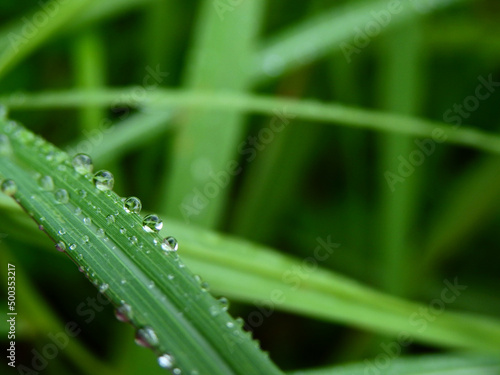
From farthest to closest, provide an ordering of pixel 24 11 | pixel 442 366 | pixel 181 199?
pixel 24 11 → pixel 181 199 → pixel 442 366

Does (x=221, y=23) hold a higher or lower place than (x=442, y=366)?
→ higher

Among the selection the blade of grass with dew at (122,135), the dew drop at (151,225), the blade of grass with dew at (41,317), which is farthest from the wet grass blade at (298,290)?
the blade of grass with dew at (41,317)

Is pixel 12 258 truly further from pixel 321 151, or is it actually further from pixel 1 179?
pixel 321 151

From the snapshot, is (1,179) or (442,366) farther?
(442,366)

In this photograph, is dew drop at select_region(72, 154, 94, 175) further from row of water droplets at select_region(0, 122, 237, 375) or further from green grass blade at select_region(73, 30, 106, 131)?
green grass blade at select_region(73, 30, 106, 131)

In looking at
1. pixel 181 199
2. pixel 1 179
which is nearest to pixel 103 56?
pixel 181 199

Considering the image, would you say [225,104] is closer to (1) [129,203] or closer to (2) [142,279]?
(1) [129,203]

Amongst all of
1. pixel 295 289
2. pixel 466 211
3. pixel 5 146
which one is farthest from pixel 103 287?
pixel 466 211
